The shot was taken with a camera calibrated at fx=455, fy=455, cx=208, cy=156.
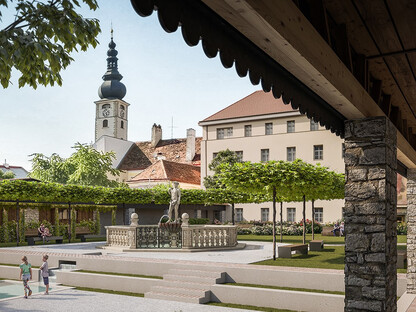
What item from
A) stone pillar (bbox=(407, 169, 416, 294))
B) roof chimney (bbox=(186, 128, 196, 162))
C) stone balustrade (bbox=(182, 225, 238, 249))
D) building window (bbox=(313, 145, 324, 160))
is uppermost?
roof chimney (bbox=(186, 128, 196, 162))

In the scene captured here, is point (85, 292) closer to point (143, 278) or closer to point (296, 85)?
point (143, 278)

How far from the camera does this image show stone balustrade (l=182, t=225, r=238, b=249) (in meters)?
21.7

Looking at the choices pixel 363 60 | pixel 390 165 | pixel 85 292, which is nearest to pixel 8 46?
pixel 363 60

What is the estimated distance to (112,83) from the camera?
83.8 meters

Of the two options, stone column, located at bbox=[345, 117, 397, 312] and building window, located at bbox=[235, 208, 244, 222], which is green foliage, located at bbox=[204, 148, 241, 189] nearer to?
building window, located at bbox=[235, 208, 244, 222]

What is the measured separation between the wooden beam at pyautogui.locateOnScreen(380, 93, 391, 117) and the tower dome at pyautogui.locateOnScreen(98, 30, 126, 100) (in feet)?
261

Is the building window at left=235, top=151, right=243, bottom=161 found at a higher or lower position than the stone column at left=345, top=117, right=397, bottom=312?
higher

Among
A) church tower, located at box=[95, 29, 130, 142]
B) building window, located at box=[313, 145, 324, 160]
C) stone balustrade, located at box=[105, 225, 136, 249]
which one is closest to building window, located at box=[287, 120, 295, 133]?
building window, located at box=[313, 145, 324, 160]

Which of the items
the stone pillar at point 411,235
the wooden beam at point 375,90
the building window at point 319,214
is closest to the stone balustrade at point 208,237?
the stone pillar at point 411,235

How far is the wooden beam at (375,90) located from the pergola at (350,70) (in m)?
0.01

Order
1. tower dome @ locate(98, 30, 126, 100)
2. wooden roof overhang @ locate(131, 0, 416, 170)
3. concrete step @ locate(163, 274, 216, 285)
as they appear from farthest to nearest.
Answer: tower dome @ locate(98, 30, 126, 100)
concrete step @ locate(163, 274, 216, 285)
wooden roof overhang @ locate(131, 0, 416, 170)

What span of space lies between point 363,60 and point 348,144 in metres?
1.27

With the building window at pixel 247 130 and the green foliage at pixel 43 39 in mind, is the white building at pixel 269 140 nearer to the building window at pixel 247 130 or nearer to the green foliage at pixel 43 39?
the building window at pixel 247 130

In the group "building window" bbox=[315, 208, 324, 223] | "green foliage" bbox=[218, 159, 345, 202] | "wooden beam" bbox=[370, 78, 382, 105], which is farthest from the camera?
"building window" bbox=[315, 208, 324, 223]
